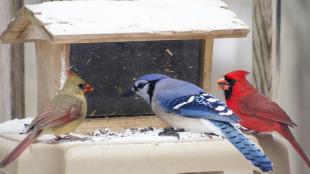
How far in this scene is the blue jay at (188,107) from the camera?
9.61 ft

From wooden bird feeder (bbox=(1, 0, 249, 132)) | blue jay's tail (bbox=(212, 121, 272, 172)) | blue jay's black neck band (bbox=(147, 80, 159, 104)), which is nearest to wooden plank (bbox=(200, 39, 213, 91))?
wooden bird feeder (bbox=(1, 0, 249, 132))

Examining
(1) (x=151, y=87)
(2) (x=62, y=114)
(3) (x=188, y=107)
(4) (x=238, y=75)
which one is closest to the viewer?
(2) (x=62, y=114)

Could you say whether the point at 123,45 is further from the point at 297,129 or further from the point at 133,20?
the point at 297,129

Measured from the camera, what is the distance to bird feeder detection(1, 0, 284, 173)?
9.92 ft

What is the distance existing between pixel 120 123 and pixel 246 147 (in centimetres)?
71

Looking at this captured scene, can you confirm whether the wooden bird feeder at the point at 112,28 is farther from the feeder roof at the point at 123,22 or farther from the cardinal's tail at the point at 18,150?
the cardinal's tail at the point at 18,150

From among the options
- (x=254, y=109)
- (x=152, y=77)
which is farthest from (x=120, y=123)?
(x=254, y=109)

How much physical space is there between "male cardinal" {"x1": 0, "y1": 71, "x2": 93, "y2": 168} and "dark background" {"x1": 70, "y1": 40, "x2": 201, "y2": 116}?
151 millimetres

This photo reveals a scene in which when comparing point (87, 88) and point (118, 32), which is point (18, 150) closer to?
point (87, 88)

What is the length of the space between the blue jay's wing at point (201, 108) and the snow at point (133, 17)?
29 cm

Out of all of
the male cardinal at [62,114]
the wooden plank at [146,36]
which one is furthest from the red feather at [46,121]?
the wooden plank at [146,36]

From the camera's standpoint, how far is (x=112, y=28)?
3084 mm

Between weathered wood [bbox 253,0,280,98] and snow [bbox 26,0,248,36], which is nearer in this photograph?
snow [bbox 26,0,248,36]

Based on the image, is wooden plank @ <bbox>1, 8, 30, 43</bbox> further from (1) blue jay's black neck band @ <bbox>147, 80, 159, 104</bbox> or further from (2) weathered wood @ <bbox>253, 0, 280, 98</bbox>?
(2) weathered wood @ <bbox>253, 0, 280, 98</bbox>
